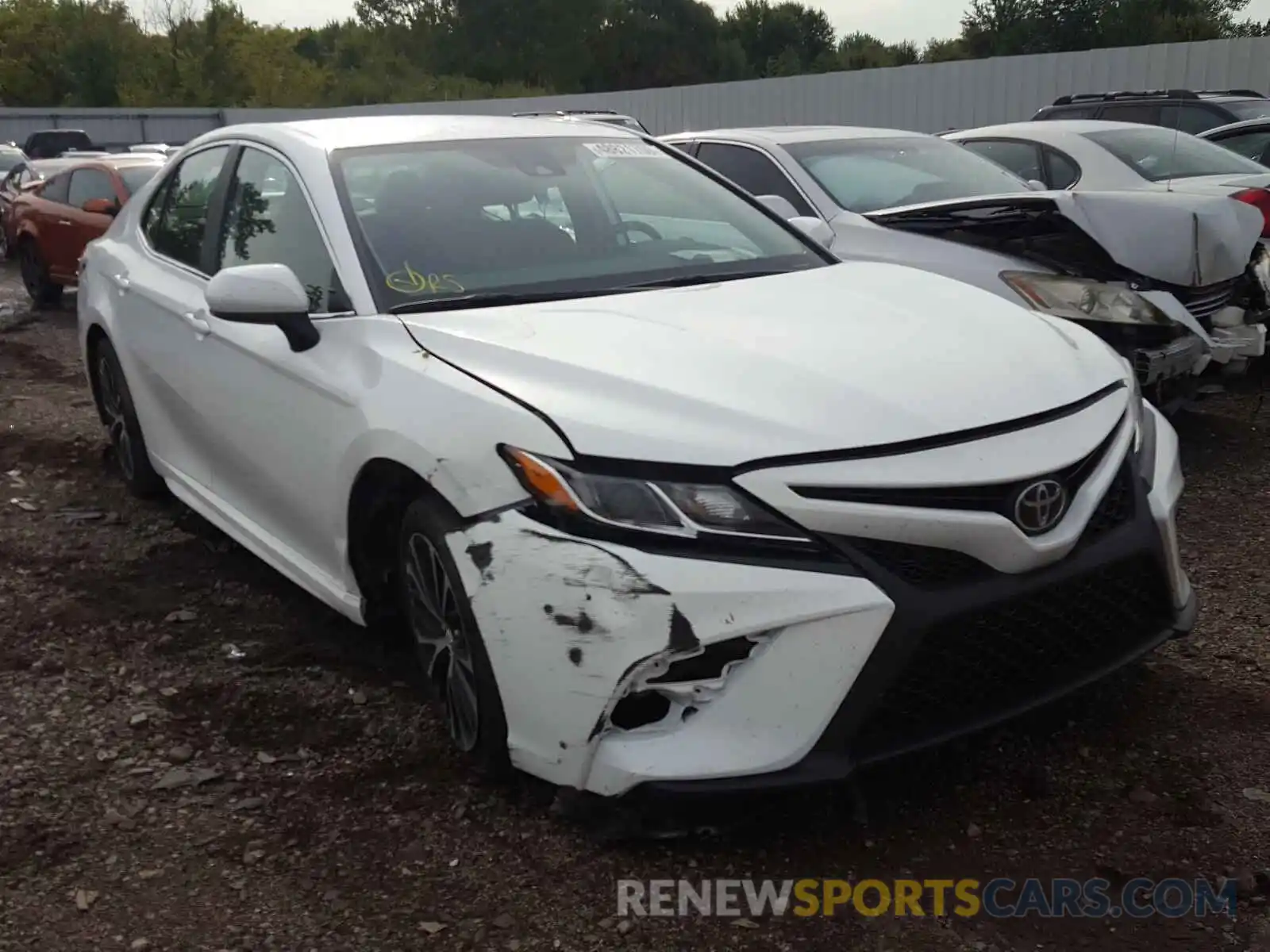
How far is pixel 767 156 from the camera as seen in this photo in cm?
681

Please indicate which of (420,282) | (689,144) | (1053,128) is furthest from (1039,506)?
(1053,128)

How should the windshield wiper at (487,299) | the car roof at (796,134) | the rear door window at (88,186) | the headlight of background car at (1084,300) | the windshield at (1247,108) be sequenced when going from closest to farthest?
the windshield wiper at (487,299) → the headlight of background car at (1084,300) → the car roof at (796,134) → the windshield at (1247,108) → the rear door window at (88,186)

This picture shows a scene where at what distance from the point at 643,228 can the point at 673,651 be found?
185cm

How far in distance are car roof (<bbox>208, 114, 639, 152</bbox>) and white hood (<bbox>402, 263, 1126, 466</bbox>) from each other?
0.96m

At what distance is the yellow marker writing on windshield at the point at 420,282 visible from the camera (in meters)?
3.36

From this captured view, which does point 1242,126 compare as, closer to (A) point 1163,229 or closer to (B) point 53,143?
(A) point 1163,229

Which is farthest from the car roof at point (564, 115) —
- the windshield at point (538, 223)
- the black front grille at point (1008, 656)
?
the black front grille at point (1008, 656)

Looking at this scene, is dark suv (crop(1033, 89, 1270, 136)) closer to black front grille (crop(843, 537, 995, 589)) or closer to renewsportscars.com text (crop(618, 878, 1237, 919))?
black front grille (crop(843, 537, 995, 589))

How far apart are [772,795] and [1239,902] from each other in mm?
929

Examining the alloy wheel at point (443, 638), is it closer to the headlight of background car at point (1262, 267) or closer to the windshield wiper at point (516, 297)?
the windshield wiper at point (516, 297)

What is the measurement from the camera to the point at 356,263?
3.41 metres

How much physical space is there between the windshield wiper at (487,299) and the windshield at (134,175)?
32.3 feet

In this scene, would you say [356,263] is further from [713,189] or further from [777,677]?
[777,677]

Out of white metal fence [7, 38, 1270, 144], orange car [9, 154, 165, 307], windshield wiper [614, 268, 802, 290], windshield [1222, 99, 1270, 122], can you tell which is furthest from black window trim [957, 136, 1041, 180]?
white metal fence [7, 38, 1270, 144]
